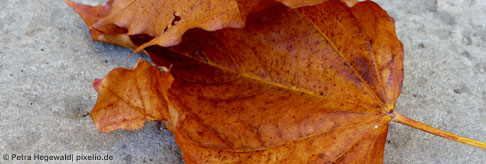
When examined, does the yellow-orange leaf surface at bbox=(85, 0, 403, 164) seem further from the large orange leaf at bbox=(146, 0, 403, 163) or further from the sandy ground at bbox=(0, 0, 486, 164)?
the sandy ground at bbox=(0, 0, 486, 164)

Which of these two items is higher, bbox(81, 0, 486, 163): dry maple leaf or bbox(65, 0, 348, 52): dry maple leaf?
bbox(65, 0, 348, 52): dry maple leaf

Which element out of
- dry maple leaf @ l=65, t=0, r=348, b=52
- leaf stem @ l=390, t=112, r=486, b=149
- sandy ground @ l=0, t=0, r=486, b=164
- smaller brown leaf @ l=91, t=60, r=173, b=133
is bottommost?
sandy ground @ l=0, t=0, r=486, b=164

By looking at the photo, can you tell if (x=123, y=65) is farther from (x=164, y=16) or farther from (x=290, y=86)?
(x=290, y=86)

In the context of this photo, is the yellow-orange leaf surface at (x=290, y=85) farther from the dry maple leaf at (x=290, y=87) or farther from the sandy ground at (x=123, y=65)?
the sandy ground at (x=123, y=65)

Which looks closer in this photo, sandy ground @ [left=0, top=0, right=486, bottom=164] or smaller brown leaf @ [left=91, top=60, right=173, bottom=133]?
smaller brown leaf @ [left=91, top=60, right=173, bottom=133]

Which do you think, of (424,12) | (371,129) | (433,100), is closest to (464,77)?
(433,100)

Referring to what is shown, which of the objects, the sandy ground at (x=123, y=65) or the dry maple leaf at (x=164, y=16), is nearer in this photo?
the dry maple leaf at (x=164, y=16)

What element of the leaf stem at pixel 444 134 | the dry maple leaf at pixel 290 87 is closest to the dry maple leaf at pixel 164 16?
the dry maple leaf at pixel 290 87

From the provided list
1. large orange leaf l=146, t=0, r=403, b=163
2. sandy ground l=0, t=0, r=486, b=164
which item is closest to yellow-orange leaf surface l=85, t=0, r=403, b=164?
large orange leaf l=146, t=0, r=403, b=163
